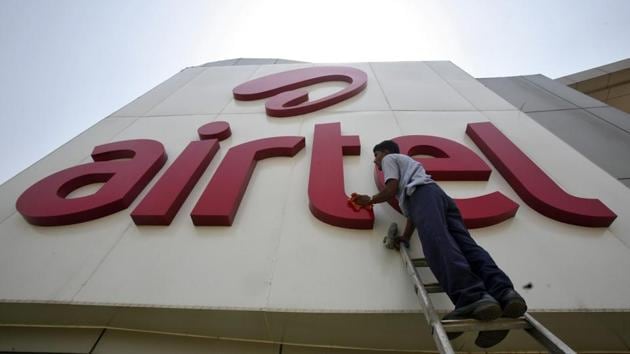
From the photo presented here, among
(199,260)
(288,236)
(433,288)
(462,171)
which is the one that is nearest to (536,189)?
(462,171)

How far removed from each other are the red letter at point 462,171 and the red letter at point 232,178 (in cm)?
139

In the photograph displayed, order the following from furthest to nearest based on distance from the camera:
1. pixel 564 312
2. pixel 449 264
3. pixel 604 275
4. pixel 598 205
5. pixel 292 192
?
1. pixel 292 192
2. pixel 598 205
3. pixel 604 275
4. pixel 564 312
5. pixel 449 264

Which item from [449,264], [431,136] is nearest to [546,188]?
[431,136]

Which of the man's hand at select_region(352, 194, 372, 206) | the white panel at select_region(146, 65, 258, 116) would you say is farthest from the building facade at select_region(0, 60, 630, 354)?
the white panel at select_region(146, 65, 258, 116)

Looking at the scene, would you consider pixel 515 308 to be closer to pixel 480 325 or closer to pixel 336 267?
pixel 480 325

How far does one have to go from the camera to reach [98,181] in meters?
3.42

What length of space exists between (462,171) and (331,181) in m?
1.57

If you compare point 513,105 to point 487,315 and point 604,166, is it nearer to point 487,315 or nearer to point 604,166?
point 604,166

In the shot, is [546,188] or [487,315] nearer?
[487,315]

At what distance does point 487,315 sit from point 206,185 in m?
3.02

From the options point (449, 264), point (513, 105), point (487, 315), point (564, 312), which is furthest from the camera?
point (513, 105)

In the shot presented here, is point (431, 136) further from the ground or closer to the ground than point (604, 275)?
further from the ground

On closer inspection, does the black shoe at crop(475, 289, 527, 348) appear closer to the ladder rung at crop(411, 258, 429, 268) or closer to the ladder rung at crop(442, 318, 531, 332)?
the ladder rung at crop(442, 318, 531, 332)

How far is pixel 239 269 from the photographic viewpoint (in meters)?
2.28
